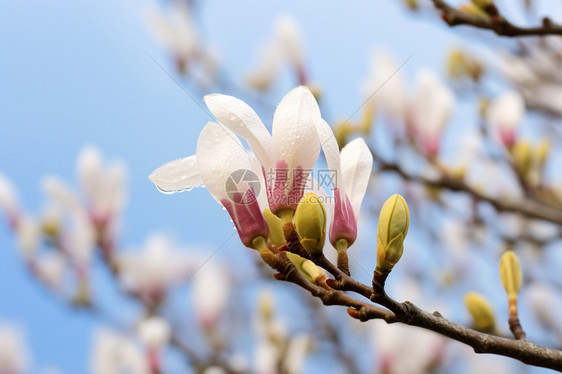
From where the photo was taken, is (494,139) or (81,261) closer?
(494,139)

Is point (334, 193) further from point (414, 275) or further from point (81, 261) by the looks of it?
point (414, 275)

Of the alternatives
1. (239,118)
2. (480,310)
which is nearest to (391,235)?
(239,118)

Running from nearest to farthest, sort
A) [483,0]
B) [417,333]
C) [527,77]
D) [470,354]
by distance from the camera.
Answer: [483,0] → [417,333] → [527,77] → [470,354]

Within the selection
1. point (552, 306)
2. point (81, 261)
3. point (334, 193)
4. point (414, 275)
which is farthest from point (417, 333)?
point (334, 193)

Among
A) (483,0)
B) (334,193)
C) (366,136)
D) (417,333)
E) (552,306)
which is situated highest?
(483,0)

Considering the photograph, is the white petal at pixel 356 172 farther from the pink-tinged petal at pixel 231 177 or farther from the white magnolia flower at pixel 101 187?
the white magnolia flower at pixel 101 187

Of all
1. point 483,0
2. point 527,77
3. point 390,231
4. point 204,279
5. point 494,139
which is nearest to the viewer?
point 390,231
